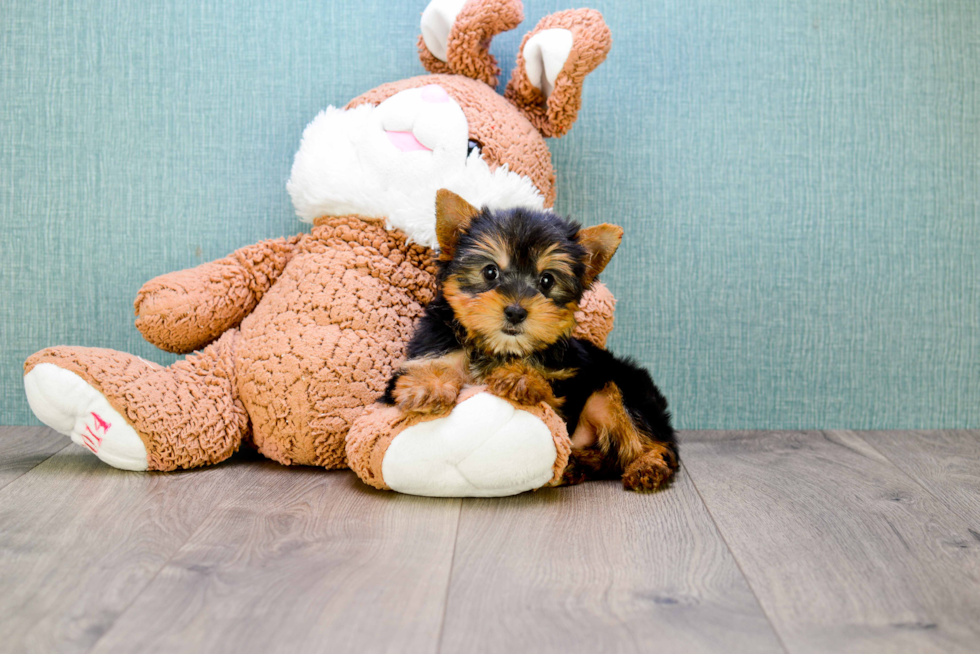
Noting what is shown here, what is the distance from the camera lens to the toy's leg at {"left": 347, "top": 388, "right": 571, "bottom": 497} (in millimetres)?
1841

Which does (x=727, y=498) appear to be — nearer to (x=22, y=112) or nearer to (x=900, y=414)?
(x=900, y=414)

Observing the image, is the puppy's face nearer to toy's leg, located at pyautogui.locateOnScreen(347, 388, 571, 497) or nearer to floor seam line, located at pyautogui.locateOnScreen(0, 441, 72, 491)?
toy's leg, located at pyautogui.locateOnScreen(347, 388, 571, 497)

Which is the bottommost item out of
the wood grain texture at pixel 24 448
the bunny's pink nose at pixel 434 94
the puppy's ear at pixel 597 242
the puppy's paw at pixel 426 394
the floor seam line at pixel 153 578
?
the wood grain texture at pixel 24 448

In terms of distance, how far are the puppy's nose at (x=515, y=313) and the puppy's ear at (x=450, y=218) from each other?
28 centimetres

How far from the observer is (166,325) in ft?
7.39

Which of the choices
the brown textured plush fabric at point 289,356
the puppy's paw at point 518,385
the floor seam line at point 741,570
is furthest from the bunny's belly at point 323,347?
the floor seam line at point 741,570

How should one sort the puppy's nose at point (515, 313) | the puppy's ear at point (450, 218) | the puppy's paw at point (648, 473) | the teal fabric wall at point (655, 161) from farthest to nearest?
the teal fabric wall at point (655, 161)
the puppy's paw at point (648, 473)
the puppy's ear at point (450, 218)
the puppy's nose at point (515, 313)

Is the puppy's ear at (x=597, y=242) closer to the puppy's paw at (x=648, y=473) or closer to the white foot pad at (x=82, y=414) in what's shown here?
the puppy's paw at (x=648, y=473)

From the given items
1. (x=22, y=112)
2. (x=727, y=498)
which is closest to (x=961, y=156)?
(x=727, y=498)

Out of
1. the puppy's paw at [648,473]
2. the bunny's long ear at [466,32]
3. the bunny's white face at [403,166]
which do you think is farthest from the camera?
the bunny's long ear at [466,32]

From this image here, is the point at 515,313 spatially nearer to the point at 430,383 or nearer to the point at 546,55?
the point at 430,383

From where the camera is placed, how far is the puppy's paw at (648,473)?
6.70ft

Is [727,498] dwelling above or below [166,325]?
below

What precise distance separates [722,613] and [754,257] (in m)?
1.67
